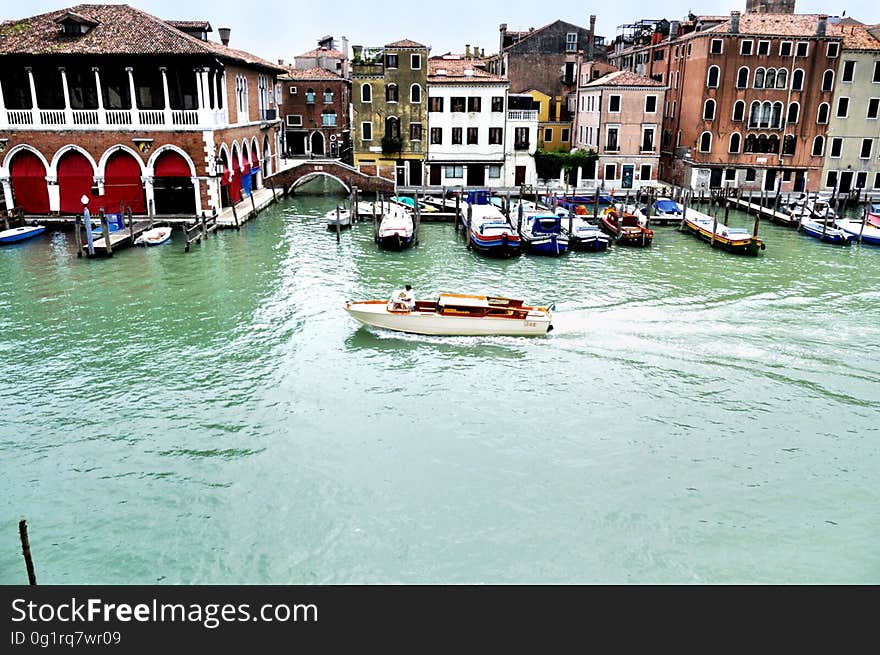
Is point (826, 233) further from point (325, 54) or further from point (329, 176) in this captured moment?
point (325, 54)

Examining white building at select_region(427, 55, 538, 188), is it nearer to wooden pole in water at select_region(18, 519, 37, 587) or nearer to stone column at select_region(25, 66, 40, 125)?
stone column at select_region(25, 66, 40, 125)

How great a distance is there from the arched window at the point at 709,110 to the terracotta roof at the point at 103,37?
25.9m

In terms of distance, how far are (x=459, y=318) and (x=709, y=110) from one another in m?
29.3

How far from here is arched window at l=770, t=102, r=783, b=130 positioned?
41062 mm

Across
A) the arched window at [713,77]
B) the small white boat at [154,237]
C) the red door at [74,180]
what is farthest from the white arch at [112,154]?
the arched window at [713,77]

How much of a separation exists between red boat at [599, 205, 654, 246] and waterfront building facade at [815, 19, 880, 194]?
14397 mm

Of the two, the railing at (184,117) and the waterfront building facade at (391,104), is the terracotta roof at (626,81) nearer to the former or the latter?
the waterfront building facade at (391,104)

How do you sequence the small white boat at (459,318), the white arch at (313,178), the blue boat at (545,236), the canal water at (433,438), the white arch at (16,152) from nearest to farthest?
1. the canal water at (433,438)
2. the small white boat at (459,318)
3. the blue boat at (545,236)
4. the white arch at (16,152)
5. the white arch at (313,178)

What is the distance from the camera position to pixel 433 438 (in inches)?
548

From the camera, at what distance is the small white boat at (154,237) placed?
28609 millimetres

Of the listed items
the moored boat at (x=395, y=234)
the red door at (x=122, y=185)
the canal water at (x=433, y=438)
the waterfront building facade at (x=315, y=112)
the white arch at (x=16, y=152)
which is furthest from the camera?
the waterfront building facade at (x=315, y=112)

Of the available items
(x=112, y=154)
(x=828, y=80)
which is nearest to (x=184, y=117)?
(x=112, y=154)
